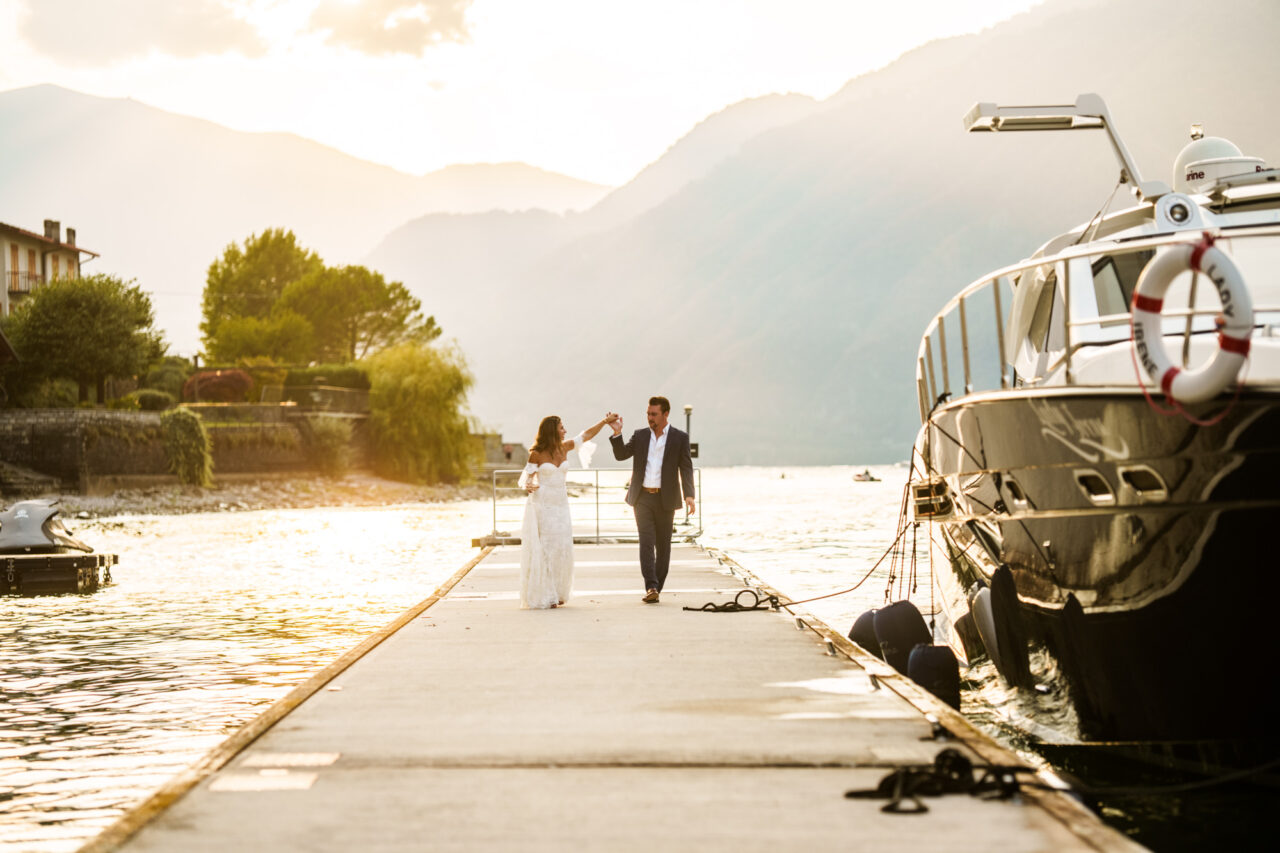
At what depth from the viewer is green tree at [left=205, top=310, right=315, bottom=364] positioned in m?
74.3

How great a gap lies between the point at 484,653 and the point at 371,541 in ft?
88.4

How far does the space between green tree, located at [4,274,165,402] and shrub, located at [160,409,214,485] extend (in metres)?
3.74

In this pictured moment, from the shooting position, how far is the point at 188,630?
1609 cm

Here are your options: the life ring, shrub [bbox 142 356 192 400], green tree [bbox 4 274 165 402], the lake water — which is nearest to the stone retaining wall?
green tree [bbox 4 274 165 402]

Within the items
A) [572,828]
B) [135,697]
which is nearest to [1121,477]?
[572,828]

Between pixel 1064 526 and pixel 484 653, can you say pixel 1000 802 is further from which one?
pixel 484 653

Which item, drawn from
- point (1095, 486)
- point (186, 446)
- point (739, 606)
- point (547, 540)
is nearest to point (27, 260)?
point (186, 446)

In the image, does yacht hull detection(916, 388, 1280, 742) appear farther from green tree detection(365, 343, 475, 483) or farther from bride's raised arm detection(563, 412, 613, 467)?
green tree detection(365, 343, 475, 483)

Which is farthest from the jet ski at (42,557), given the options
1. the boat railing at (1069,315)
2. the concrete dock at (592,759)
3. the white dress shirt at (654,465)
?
the boat railing at (1069,315)

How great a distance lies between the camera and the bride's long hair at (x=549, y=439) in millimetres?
11484

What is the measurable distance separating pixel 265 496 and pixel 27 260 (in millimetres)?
20402

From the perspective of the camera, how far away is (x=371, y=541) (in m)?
35.2

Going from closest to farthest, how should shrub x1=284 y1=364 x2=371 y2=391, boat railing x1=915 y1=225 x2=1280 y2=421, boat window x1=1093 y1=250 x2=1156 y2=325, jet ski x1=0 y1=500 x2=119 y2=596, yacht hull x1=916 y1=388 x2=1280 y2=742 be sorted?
yacht hull x1=916 y1=388 x2=1280 y2=742 < boat railing x1=915 y1=225 x2=1280 y2=421 < boat window x1=1093 y1=250 x2=1156 y2=325 < jet ski x1=0 y1=500 x2=119 y2=596 < shrub x1=284 y1=364 x2=371 y2=391

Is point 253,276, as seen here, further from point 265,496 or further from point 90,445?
point 90,445
